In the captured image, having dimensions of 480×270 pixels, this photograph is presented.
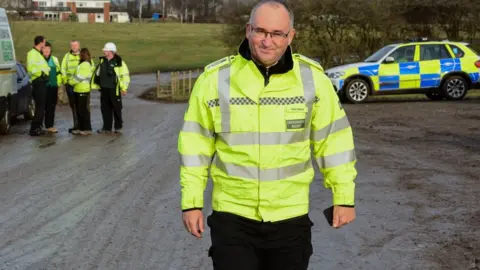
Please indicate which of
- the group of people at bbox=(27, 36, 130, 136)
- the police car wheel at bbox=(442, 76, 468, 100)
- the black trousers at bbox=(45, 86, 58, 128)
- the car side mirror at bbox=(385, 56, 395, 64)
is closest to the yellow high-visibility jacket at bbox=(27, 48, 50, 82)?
the group of people at bbox=(27, 36, 130, 136)

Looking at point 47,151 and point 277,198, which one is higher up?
point 277,198

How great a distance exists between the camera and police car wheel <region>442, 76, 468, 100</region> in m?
21.1

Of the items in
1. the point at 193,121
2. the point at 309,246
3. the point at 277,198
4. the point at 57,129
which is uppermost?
the point at 193,121

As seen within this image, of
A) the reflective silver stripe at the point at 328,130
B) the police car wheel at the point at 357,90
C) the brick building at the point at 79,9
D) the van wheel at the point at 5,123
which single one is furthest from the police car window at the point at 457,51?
the brick building at the point at 79,9

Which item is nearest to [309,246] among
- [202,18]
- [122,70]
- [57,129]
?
[122,70]

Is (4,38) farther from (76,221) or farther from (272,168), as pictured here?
(272,168)

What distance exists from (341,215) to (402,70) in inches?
691

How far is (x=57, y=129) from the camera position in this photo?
1627cm

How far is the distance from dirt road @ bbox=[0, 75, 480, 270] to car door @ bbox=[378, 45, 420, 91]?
19.9ft

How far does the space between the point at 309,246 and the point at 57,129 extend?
13.3m

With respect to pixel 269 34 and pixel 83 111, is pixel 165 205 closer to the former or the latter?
pixel 269 34

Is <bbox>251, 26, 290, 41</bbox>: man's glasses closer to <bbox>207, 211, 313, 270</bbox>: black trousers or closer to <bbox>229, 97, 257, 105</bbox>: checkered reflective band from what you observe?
<bbox>229, 97, 257, 105</bbox>: checkered reflective band

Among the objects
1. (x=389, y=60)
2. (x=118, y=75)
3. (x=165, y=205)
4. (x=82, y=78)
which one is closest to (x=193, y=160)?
(x=165, y=205)

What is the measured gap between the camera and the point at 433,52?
20.9 metres
